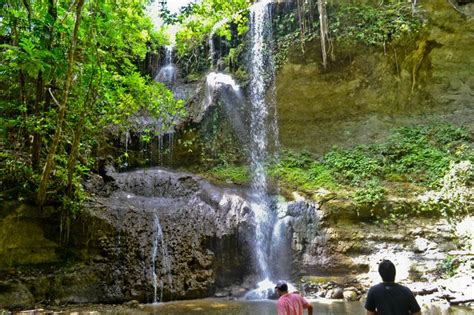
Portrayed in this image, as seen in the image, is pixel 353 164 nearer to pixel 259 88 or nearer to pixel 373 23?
pixel 259 88

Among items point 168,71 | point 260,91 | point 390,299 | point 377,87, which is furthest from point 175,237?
point 377,87

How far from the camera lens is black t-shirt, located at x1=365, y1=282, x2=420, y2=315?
3.07 meters

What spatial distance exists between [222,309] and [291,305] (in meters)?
5.06

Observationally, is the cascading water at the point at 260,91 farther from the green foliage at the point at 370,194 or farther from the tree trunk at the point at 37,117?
the tree trunk at the point at 37,117

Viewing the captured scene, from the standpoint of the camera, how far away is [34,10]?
9.48 m

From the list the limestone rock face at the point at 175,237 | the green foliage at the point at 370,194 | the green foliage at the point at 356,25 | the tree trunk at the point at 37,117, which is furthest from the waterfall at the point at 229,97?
the tree trunk at the point at 37,117

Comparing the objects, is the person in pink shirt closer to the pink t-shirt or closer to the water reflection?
the pink t-shirt

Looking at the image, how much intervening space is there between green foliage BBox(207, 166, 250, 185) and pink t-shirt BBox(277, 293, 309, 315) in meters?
11.3

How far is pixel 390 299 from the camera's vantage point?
3.11 metres

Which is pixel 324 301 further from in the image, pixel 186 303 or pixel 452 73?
pixel 452 73

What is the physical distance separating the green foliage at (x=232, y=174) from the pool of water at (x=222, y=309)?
626cm

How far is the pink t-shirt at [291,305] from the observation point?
411cm

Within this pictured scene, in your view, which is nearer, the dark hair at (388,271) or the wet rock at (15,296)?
the dark hair at (388,271)

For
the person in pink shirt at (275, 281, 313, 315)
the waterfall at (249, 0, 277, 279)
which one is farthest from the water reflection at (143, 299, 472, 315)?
the waterfall at (249, 0, 277, 279)
